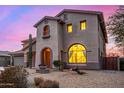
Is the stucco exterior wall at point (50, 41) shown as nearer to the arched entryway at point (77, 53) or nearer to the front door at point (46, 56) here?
the front door at point (46, 56)

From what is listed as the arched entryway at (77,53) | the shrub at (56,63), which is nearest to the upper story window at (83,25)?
the arched entryway at (77,53)

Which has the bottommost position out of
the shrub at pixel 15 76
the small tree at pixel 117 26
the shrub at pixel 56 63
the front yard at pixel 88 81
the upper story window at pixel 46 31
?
the front yard at pixel 88 81

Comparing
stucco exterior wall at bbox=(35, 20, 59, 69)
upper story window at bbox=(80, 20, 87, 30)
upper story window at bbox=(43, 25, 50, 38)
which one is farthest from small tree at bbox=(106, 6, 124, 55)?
upper story window at bbox=(43, 25, 50, 38)

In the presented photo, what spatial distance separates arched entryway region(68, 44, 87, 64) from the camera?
57.2 ft

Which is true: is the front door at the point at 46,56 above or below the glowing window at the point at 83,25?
below

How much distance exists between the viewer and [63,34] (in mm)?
18672

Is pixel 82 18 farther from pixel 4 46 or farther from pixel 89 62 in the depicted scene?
pixel 4 46

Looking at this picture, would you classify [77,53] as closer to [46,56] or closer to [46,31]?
[46,56]

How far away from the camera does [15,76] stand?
8.58 m

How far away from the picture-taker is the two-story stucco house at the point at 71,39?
16984mm

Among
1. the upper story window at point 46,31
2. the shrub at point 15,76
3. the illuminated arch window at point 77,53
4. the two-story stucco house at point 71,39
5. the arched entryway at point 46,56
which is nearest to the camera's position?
the shrub at point 15,76
